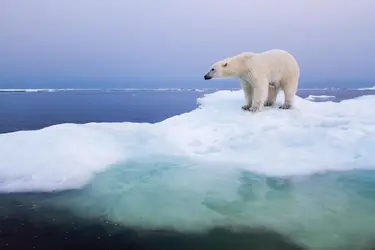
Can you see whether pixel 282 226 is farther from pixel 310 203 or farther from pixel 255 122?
pixel 255 122

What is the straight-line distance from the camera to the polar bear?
768cm

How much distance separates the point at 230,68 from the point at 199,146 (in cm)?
262

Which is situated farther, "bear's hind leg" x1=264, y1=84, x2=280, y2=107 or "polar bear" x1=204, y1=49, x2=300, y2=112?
"bear's hind leg" x1=264, y1=84, x2=280, y2=107

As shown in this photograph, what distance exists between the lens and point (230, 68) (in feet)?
26.0

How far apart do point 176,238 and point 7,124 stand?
414 inches

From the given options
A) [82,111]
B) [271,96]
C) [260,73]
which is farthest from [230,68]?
[82,111]

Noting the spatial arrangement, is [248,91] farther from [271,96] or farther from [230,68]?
[271,96]

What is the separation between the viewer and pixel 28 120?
12.9 meters

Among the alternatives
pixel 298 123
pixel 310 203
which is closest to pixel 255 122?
pixel 298 123

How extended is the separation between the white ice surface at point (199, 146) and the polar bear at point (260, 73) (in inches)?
30.1

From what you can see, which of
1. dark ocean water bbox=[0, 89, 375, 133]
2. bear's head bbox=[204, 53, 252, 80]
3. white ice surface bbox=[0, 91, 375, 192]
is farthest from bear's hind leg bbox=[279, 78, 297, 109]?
dark ocean water bbox=[0, 89, 375, 133]

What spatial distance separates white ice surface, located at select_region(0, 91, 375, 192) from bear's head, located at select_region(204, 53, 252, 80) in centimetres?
119

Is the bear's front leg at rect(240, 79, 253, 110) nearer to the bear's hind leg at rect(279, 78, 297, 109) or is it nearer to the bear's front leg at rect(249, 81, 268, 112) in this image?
the bear's front leg at rect(249, 81, 268, 112)

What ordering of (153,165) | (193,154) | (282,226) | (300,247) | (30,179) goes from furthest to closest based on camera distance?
1. (193,154)
2. (153,165)
3. (30,179)
4. (282,226)
5. (300,247)
